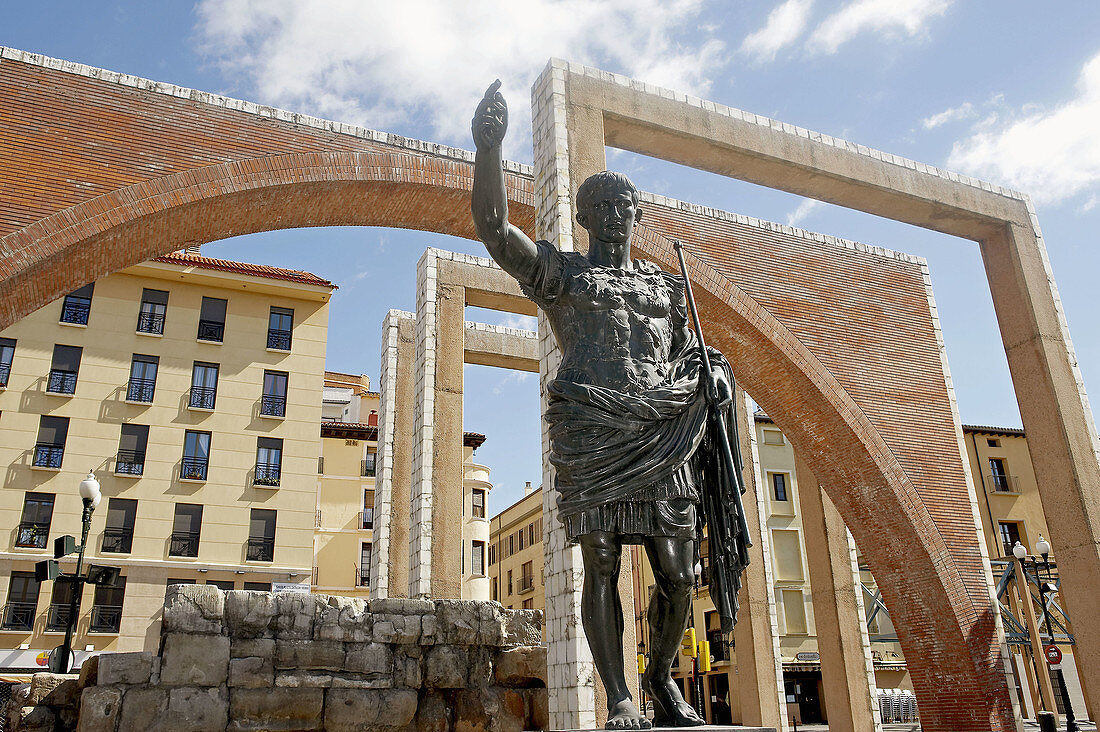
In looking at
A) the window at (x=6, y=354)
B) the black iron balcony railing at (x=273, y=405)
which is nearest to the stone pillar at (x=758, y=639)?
the black iron balcony railing at (x=273, y=405)

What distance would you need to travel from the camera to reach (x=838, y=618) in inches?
511

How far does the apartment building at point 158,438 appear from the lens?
17.7 m

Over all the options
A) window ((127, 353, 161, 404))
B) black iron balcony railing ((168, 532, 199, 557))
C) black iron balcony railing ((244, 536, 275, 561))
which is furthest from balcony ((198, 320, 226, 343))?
black iron balcony railing ((244, 536, 275, 561))

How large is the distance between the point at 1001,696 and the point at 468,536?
57.7 feet

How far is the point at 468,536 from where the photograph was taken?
85.2ft

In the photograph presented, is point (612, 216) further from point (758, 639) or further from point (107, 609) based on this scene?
point (107, 609)

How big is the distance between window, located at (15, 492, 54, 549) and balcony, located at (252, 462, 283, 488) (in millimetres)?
4194

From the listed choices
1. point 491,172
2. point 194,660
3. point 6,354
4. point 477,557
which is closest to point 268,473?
point 6,354

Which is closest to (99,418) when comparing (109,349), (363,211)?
(109,349)

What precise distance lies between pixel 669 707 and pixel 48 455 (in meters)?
19.8

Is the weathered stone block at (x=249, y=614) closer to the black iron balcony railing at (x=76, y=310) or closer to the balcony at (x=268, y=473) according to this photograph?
the balcony at (x=268, y=473)

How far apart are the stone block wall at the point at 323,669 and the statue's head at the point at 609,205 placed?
12.2 ft

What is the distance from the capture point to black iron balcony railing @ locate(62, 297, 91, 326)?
64.9ft

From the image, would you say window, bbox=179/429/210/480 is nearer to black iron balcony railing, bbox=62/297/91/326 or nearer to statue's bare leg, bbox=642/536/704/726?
black iron balcony railing, bbox=62/297/91/326
